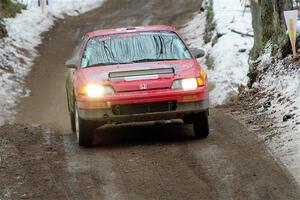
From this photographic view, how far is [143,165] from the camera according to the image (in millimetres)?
7914

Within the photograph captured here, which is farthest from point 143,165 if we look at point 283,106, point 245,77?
point 245,77

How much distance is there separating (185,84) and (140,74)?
61cm

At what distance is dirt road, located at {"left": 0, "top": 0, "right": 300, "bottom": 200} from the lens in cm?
678

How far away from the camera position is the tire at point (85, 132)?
30.0 ft

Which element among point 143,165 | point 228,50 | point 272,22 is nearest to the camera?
point 143,165

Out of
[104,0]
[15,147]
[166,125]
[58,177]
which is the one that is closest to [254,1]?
[166,125]

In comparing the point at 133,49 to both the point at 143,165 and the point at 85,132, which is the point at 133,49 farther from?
the point at 143,165

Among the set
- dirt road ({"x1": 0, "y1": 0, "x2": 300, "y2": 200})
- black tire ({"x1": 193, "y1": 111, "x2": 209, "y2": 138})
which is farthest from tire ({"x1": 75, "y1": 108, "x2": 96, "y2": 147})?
black tire ({"x1": 193, "y1": 111, "x2": 209, "y2": 138})

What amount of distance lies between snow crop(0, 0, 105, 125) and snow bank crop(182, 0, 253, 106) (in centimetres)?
559

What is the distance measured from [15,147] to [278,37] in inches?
245

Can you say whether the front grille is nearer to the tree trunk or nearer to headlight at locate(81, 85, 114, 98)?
headlight at locate(81, 85, 114, 98)

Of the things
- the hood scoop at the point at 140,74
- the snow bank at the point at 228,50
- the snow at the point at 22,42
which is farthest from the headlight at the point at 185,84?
the snow at the point at 22,42

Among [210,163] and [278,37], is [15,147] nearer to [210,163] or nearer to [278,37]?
[210,163]

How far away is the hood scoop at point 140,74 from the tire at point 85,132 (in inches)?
29.2
